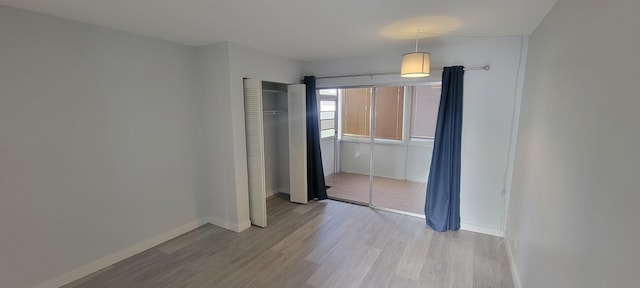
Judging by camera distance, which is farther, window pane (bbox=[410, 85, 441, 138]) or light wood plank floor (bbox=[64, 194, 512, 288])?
window pane (bbox=[410, 85, 441, 138])

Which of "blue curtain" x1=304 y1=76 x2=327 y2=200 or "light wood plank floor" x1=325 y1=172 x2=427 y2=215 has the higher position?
"blue curtain" x1=304 y1=76 x2=327 y2=200

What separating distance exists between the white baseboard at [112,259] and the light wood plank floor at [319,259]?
0.23ft

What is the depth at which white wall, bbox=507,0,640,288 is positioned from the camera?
3.08ft

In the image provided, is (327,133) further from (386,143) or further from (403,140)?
(403,140)

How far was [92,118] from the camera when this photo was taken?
255 cm

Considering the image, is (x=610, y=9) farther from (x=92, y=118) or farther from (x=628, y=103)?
(x=92, y=118)

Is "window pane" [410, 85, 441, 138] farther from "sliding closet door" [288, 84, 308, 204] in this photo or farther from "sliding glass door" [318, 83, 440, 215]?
"sliding closet door" [288, 84, 308, 204]

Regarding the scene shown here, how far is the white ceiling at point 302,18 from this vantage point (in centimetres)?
204

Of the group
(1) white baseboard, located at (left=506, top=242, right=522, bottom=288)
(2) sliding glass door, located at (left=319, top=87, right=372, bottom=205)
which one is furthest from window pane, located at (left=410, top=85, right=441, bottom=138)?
(1) white baseboard, located at (left=506, top=242, right=522, bottom=288)

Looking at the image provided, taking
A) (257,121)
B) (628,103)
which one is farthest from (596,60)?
(257,121)

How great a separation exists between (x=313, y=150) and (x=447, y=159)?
2135mm

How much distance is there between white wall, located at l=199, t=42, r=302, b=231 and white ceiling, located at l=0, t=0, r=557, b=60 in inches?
9.7

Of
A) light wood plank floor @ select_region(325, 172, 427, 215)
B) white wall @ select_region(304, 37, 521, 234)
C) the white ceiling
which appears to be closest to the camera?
the white ceiling

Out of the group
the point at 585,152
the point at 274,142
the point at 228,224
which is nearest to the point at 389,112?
the point at 274,142
